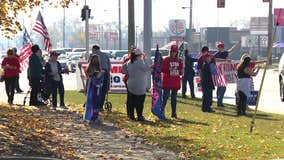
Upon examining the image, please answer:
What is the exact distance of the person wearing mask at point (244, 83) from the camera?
54.2ft

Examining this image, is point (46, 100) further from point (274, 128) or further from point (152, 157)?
point (152, 157)

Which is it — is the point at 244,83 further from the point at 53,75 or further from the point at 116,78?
the point at 116,78

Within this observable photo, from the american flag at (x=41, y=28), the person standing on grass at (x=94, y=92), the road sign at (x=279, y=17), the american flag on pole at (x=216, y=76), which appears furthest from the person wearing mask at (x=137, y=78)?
the american flag at (x=41, y=28)

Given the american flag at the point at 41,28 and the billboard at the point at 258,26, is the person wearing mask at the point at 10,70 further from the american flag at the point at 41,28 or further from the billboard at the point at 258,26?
the billboard at the point at 258,26

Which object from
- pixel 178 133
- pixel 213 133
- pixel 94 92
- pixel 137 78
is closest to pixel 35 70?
pixel 94 92

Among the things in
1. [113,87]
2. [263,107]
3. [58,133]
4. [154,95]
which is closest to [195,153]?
[58,133]

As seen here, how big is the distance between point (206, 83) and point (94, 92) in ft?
13.5

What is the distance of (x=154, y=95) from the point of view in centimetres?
1552

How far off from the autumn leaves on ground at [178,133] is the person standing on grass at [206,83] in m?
0.26

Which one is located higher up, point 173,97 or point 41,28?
point 41,28

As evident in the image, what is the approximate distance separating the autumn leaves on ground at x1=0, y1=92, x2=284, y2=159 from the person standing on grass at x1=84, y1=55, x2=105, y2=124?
1.56 ft

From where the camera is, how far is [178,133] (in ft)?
41.6

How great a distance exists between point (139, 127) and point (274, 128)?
272cm

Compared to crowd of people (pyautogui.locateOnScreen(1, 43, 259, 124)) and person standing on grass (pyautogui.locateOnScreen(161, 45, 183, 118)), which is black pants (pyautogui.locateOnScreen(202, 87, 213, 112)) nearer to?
crowd of people (pyautogui.locateOnScreen(1, 43, 259, 124))
